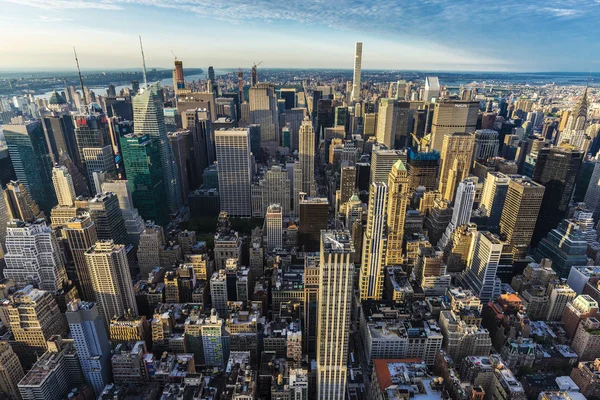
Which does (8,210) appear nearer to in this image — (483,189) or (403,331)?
(403,331)

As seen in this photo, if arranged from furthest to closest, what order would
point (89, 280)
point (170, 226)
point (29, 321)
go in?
1. point (170, 226)
2. point (89, 280)
3. point (29, 321)

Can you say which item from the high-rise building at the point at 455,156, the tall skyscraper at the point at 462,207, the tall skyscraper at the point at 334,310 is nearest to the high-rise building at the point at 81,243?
→ the tall skyscraper at the point at 334,310

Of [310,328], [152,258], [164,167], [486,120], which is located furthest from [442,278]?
[486,120]

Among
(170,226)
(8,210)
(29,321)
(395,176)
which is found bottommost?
(170,226)

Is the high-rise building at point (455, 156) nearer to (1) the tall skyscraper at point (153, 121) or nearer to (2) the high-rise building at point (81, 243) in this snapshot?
(1) the tall skyscraper at point (153, 121)

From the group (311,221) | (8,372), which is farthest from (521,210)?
(8,372)

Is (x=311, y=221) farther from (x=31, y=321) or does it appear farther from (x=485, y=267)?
(x=31, y=321)

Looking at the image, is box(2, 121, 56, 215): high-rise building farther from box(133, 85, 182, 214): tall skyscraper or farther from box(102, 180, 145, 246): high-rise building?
box(102, 180, 145, 246): high-rise building
